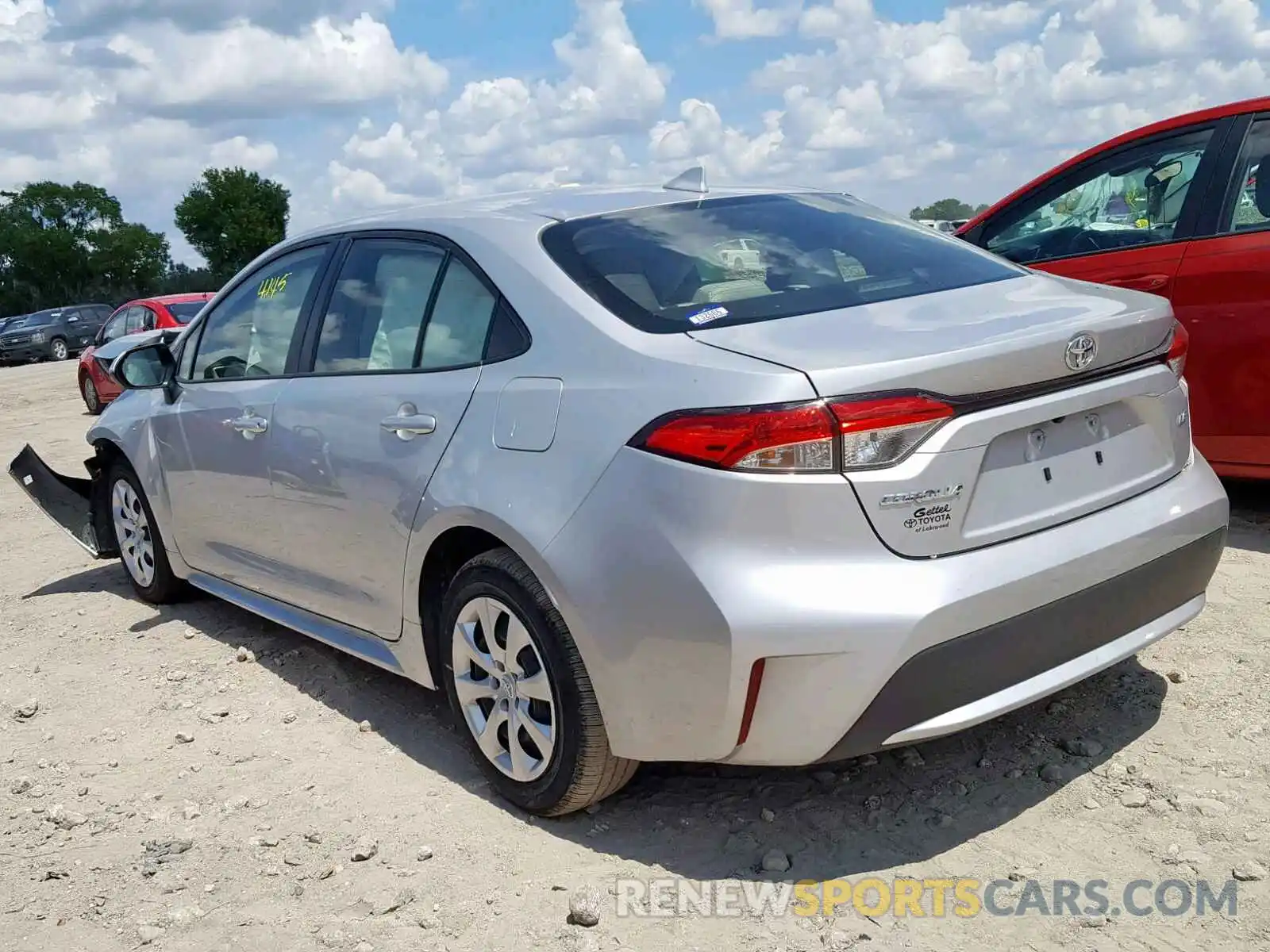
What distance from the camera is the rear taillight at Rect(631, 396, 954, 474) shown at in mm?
2592

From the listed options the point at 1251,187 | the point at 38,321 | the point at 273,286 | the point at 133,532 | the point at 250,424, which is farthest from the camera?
the point at 38,321

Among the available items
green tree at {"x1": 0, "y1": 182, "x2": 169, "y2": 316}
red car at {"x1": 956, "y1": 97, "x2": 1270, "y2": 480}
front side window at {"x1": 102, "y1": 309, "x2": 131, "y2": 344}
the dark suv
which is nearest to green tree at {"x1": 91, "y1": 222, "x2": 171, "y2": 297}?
green tree at {"x1": 0, "y1": 182, "x2": 169, "y2": 316}

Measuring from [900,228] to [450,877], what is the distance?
2324mm

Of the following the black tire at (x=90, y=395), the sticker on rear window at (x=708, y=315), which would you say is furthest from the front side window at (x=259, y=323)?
the black tire at (x=90, y=395)

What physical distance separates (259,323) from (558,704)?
231cm

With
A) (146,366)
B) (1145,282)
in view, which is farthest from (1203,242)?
(146,366)

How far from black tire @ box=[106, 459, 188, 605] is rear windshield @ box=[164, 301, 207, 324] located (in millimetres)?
10033

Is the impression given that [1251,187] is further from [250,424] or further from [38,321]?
[38,321]

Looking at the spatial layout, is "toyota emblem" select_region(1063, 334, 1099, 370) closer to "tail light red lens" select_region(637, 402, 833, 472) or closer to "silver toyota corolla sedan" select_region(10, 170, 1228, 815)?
"silver toyota corolla sedan" select_region(10, 170, 1228, 815)

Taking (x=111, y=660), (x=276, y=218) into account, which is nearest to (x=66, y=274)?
(x=276, y=218)

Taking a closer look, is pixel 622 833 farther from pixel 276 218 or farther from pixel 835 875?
pixel 276 218

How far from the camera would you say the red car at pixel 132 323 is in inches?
604

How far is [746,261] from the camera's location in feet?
10.9

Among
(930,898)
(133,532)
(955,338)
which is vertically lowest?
(930,898)
